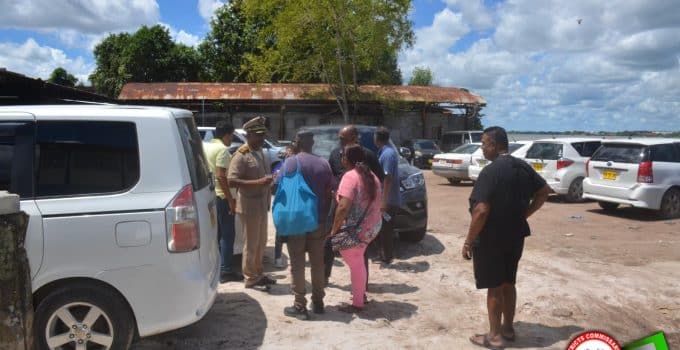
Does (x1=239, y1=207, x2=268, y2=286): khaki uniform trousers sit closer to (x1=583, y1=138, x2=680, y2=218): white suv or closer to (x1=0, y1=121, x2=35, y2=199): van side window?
(x1=0, y1=121, x2=35, y2=199): van side window

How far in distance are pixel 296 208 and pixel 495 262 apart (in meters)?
1.74

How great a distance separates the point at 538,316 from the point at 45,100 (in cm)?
1032

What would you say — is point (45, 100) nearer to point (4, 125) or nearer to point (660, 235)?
point (4, 125)

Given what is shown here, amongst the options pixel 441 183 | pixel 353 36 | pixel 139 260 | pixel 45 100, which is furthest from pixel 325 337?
pixel 353 36

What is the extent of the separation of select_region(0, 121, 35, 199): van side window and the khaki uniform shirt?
6.57 feet

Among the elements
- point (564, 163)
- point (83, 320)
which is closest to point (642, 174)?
point (564, 163)

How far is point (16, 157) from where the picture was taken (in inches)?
148

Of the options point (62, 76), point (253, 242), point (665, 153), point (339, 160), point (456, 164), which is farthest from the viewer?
point (62, 76)

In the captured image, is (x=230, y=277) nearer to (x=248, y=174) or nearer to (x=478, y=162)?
(x=248, y=174)

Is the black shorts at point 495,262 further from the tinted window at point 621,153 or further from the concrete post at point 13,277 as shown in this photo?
the tinted window at point 621,153

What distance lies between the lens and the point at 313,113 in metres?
28.0

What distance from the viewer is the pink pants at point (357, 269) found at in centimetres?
510

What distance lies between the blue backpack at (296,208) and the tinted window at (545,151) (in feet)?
33.3

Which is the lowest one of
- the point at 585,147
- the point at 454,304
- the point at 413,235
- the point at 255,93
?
the point at 454,304
